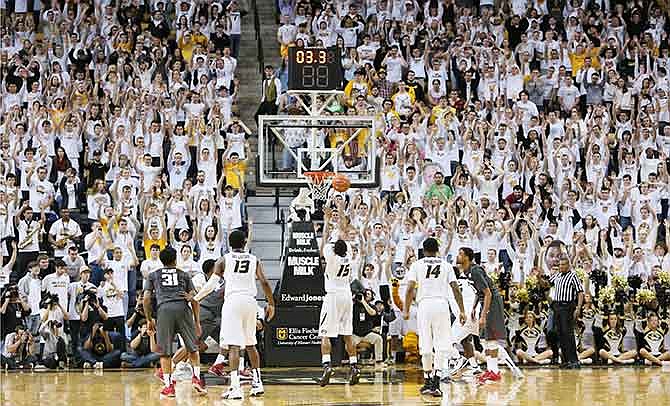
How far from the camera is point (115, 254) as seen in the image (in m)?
21.8

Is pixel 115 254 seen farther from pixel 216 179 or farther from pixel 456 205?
pixel 456 205

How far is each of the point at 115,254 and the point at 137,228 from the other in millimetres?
954

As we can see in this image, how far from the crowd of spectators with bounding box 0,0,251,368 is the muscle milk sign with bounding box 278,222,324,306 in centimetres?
146

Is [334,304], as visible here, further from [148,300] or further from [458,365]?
[148,300]

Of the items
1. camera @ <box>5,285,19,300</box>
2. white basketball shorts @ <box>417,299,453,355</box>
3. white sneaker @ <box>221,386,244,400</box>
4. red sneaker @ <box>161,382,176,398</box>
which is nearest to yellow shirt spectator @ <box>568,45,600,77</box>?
white basketball shorts @ <box>417,299,453,355</box>

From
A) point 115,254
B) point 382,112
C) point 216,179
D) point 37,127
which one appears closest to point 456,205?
point 382,112

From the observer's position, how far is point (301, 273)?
19.1m

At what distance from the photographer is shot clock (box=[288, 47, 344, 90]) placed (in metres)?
18.8

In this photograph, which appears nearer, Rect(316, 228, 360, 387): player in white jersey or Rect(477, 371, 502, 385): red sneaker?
Rect(316, 228, 360, 387): player in white jersey

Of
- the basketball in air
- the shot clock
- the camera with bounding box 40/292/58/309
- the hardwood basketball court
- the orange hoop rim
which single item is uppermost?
the shot clock

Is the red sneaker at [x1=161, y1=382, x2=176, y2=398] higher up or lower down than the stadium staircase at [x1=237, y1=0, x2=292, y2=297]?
lower down

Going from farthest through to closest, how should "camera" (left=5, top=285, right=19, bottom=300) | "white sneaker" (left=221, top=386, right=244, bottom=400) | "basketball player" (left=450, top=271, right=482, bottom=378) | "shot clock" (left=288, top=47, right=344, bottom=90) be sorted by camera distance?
"camera" (left=5, top=285, right=19, bottom=300), "shot clock" (left=288, top=47, right=344, bottom=90), "basketball player" (left=450, top=271, right=482, bottom=378), "white sneaker" (left=221, top=386, right=244, bottom=400)

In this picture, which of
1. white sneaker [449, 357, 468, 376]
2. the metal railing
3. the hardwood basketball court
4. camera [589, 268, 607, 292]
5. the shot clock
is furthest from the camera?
the metal railing

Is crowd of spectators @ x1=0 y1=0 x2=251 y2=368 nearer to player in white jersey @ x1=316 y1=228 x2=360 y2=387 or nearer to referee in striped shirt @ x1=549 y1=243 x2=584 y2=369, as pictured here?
player in white jersey @ x1=316 y1=228 x2=360 y2=387
